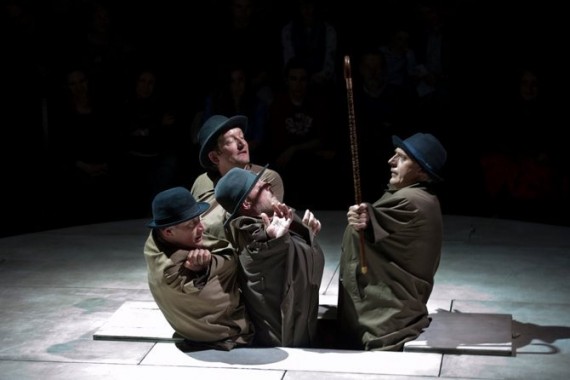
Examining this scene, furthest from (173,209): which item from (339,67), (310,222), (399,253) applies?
(339,67)

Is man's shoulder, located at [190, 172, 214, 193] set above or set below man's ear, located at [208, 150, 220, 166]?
below

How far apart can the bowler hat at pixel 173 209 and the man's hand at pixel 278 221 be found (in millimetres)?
336

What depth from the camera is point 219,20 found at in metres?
10.4

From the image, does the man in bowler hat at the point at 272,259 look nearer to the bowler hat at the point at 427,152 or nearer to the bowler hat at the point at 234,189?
the bowler hat at the point at 234,189

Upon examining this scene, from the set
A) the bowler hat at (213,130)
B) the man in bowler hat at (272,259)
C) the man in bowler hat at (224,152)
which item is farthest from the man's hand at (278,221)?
the bowler hat at (213,130)

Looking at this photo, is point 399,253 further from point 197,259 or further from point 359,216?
point 197,259

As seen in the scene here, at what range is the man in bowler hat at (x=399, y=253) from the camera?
240 inches

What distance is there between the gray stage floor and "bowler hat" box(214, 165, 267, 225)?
732 millimetres

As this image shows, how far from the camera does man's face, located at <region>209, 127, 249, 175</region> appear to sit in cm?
678

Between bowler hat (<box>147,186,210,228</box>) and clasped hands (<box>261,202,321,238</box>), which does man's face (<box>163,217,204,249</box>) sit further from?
clasped hands (<box>261,202,321,238</box>)

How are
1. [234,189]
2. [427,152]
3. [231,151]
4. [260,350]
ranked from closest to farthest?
[234,189]
[260,350]
[427,152]
[231,151]

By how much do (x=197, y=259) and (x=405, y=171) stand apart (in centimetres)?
120

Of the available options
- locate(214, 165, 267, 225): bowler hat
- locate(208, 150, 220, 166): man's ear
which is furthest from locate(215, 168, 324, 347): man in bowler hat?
locate(208, 150, 220, 166): man's ear

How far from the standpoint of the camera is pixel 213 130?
6820 millimetres
